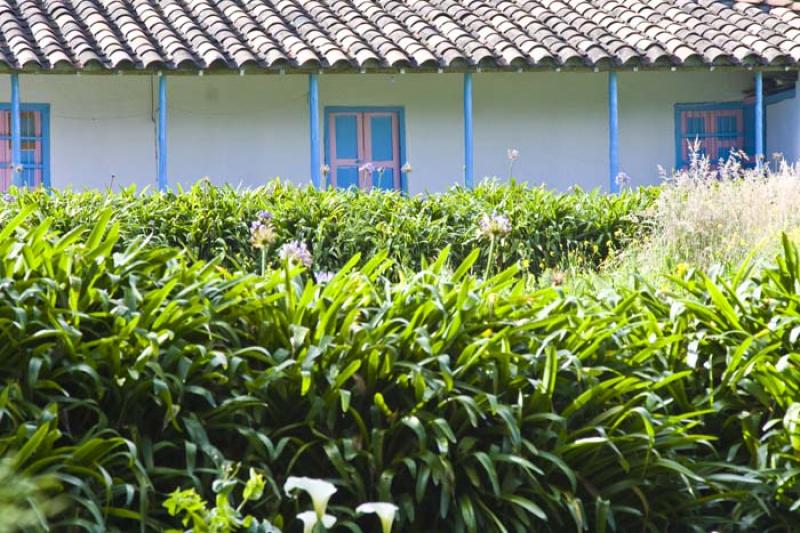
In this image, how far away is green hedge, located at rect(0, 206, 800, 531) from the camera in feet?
14.1

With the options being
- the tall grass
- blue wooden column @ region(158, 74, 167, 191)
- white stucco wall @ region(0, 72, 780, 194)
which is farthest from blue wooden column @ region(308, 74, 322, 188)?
the tall grass

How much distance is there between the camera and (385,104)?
58.6 feet

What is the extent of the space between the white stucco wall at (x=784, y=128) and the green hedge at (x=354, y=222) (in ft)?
24.4

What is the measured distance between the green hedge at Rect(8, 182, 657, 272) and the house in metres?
4.73

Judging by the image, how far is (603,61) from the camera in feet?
53.0

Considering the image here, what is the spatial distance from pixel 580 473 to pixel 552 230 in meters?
6.35

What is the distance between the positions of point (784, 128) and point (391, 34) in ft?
18.0

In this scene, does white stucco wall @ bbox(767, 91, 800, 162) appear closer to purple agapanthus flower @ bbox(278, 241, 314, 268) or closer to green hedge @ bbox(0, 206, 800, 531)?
purple agapanthus flower @ bbox(278, 241, 314, 268)

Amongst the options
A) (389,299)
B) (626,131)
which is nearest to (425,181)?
(626,131)

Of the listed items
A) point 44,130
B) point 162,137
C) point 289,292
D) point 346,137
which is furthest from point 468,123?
point 289,292

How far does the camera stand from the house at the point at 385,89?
15742mm

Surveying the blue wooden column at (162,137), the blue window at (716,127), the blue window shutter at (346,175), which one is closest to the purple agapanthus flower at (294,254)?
the blue wooden column at (162,137)

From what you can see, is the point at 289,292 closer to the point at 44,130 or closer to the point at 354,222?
the point at 354,222

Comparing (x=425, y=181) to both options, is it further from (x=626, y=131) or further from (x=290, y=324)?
(x=290, y=324)
